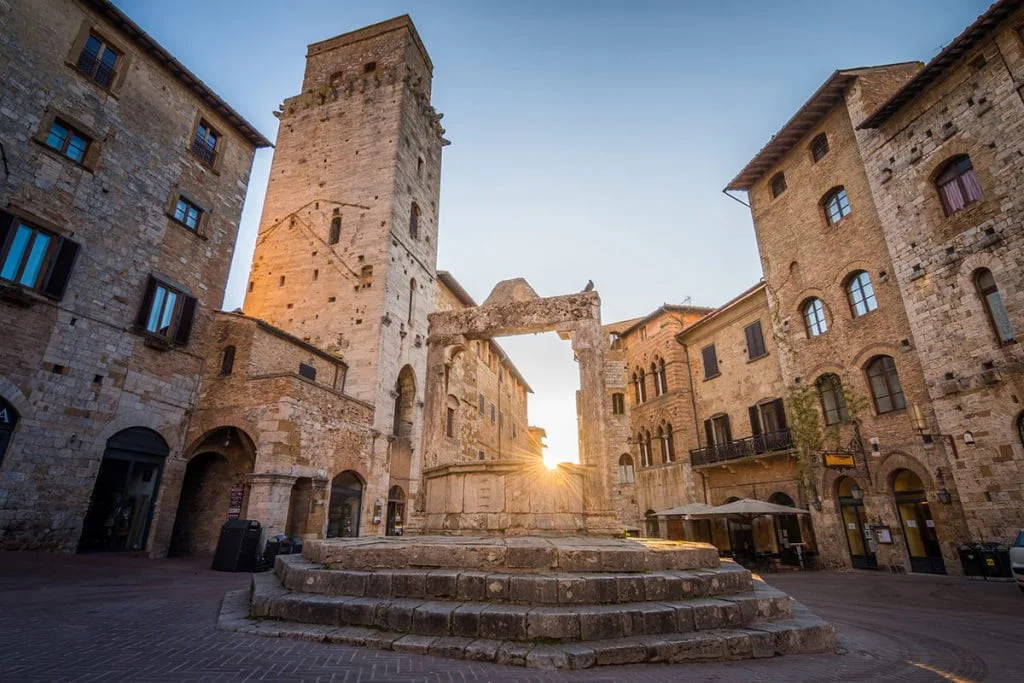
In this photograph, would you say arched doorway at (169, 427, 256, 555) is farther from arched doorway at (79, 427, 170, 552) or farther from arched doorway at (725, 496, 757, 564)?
arched doorway at (725, 496, 757, 564)

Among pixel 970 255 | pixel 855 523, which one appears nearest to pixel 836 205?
pixel 970 255

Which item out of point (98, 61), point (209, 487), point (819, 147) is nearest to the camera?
point (98, 61)

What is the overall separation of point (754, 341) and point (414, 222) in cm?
1536

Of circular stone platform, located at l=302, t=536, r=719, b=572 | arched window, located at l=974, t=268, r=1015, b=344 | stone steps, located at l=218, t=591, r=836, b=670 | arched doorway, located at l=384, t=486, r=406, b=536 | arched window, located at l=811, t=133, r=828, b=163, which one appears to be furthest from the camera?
arched doorway, located at l=384, t=486, r=406, b=536

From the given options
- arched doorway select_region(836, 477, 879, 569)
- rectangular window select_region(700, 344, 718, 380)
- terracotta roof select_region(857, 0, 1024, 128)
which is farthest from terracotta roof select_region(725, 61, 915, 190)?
arched doorway select_region(836, 477, 879, 569)

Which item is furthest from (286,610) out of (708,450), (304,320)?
(708,450)

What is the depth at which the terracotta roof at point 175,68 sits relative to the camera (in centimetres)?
1310

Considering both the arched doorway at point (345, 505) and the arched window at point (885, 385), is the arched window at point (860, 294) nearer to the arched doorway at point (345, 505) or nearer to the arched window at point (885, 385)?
the arched window at point (885, 385)

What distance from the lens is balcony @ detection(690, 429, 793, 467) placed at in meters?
16.5

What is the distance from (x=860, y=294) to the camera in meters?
15.1

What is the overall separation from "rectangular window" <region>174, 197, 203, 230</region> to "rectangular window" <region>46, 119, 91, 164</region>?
239 centimetres

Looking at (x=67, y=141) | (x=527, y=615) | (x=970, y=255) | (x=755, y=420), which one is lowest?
(x=527, y=615)

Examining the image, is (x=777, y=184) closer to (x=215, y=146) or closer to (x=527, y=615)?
(x=527, y=615)

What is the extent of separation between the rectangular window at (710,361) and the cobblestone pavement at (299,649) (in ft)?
43.1
